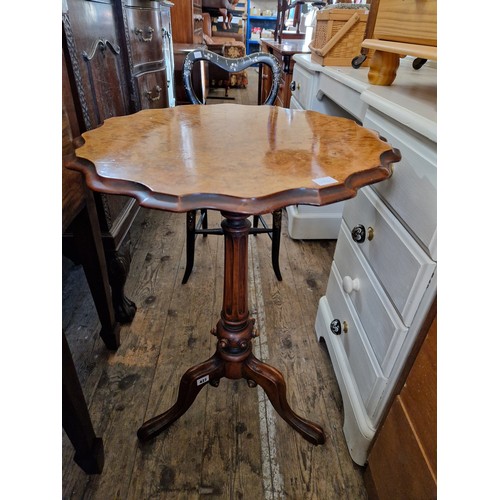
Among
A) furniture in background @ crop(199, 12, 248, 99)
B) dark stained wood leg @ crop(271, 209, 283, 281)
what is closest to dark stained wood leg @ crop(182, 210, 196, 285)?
dark stained wood leg @ crop(271, 209, 283, 281)

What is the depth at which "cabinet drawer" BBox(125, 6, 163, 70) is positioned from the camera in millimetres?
1333

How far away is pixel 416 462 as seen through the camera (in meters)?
0.64

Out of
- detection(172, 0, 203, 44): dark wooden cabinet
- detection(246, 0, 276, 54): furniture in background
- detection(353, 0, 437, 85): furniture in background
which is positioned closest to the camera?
detection(353, 0, 437, 85): furniture in background

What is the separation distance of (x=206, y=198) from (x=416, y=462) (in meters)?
0.61

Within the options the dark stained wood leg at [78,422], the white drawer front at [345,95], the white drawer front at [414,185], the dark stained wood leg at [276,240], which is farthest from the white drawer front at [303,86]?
the dark stained wood leg at [78,422]

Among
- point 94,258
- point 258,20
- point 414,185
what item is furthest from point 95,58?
point 258,20

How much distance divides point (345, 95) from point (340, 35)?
1.23 ft

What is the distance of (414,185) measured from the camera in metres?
0.68

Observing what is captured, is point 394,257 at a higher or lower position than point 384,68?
lower

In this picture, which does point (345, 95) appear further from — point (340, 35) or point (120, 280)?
point (120, 280)

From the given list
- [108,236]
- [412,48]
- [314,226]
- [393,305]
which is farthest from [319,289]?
[412,48]

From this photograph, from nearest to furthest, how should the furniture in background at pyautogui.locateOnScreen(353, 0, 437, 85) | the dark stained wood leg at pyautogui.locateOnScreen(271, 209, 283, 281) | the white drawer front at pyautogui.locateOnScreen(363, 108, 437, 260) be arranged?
the white drawer front at pyautogui.locateOnScreen(363, 108, 437, 260) → the furniture in background at pyautogui.locateOnScreen(353, 0, 437, 85) → the dark stained wood leg at pyautogui.locateOnScreen(271, 209, 283, 281)

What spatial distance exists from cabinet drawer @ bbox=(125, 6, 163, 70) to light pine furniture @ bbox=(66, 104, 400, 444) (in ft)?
1.92

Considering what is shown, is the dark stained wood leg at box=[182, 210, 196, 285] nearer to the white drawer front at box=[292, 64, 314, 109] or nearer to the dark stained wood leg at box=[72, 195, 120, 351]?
the dark stained wood leg at box=[72, 195, 120, 351]
